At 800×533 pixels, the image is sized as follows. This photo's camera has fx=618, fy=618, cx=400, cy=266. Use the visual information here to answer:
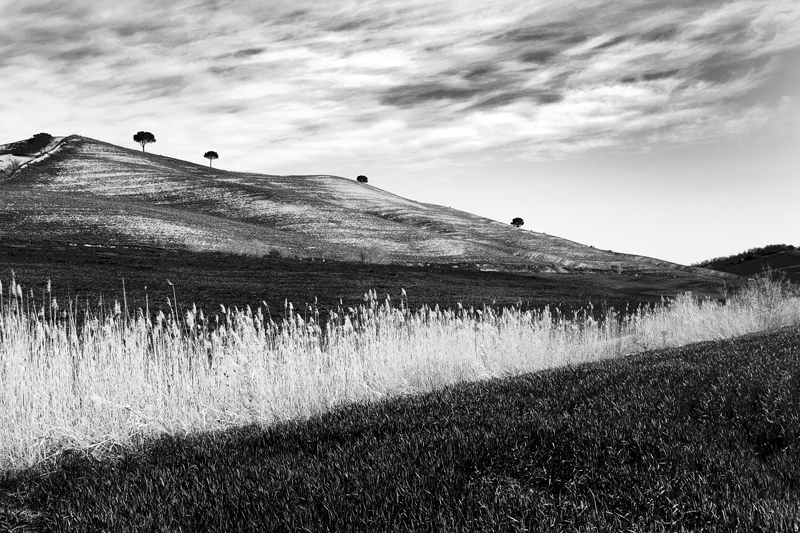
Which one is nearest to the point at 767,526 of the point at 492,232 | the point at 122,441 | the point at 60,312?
the point at 122,441

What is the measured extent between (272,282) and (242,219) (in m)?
38.0

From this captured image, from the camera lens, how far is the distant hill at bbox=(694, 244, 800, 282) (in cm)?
6781

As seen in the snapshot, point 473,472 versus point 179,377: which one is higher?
point 179,377

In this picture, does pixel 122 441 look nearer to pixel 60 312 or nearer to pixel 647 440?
pixel 647 440

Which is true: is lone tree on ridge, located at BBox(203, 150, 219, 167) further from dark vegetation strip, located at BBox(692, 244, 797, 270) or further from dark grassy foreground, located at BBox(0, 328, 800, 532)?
dark grassy foreground, located at BBox(0, 328, 800, 532)

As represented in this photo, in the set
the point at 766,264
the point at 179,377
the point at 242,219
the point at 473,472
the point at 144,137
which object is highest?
the point at 144,137

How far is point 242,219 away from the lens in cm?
6550

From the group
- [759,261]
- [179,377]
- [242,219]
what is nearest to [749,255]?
[759,261]

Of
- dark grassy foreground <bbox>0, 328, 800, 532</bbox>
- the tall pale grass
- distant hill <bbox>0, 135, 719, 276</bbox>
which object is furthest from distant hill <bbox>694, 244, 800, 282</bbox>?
dark grassy foreground <bbox>0, 328, 800, 532</bbox>

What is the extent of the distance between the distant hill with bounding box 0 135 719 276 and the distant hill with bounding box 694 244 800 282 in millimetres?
12594

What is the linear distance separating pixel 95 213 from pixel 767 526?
53820 mm

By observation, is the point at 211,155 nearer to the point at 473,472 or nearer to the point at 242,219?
the point at 242,219

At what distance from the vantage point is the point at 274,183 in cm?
9250

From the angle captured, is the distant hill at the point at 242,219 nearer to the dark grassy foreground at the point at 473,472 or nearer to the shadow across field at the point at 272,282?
the shadow across field at the point at 272,282
